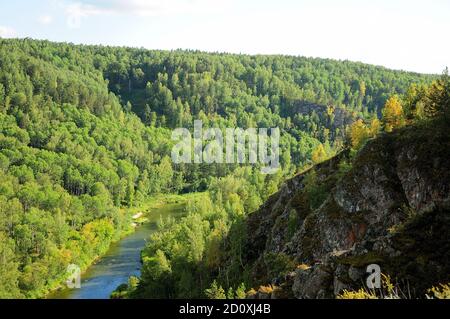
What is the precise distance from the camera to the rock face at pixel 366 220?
25.7 m

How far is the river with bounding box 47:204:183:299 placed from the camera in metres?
85.3

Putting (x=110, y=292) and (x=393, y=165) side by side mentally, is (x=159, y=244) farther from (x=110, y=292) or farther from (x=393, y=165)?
(x=393, y=165)

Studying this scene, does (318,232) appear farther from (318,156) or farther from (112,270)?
(112,270)

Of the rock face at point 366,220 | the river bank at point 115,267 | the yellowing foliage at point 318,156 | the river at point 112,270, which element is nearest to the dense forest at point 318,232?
the rock face at point 366,220

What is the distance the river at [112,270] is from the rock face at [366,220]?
31.4m

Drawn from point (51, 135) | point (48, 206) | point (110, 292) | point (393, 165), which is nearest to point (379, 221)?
point (393, 165)

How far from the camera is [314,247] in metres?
52.0

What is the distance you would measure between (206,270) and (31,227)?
54090mm

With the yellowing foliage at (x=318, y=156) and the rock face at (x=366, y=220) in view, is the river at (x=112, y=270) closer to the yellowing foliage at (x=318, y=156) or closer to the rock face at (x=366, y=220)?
the rock face at (x=366, y=220)

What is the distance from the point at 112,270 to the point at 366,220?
63.6 metres

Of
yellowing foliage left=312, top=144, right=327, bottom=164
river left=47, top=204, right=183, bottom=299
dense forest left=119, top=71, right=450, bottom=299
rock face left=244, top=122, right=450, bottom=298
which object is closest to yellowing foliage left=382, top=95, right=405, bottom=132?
dense forest left=119, top=71, right=450, bottom=299

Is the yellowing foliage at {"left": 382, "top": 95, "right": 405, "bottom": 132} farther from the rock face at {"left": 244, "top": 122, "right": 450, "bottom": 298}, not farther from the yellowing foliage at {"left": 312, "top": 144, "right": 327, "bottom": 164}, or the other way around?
the yellowing foliage at {"left": 312, "top": 144, "right": 327, "bottom": 164}

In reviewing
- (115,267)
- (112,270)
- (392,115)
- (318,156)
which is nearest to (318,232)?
(392,115)

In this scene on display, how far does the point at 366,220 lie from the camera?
50781 mm
